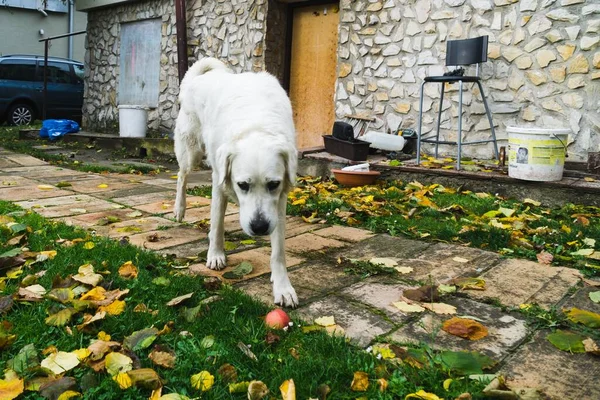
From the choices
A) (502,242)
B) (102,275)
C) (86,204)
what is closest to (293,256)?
(102,275)

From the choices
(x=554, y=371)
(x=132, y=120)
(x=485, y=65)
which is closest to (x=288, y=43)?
(x=132, y=120)

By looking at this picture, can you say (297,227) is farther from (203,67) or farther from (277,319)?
(277,319)

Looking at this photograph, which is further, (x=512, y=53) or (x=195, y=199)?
(x=512, y=53)

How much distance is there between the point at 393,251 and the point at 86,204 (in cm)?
285

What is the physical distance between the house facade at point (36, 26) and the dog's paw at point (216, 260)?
17897mm

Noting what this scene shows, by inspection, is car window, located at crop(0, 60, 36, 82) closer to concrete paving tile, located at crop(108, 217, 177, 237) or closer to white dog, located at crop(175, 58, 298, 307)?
concrete paving tile, located at crop(108, 217, 177, 237)

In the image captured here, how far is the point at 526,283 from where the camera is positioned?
2777 mm

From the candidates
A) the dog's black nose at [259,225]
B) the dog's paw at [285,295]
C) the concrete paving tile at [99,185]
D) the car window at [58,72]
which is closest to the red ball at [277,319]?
the dog's paw at [285,295]

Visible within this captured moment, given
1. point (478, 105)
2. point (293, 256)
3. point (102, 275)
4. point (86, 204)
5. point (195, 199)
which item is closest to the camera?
point (102, 275)

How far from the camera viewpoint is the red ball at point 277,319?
217cm

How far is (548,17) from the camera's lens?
5820 mm

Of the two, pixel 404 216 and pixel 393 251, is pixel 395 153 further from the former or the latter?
pixel 393 251

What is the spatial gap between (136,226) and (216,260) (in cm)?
117

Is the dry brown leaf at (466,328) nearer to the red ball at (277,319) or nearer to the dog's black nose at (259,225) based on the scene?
the red ball at (277,319)
